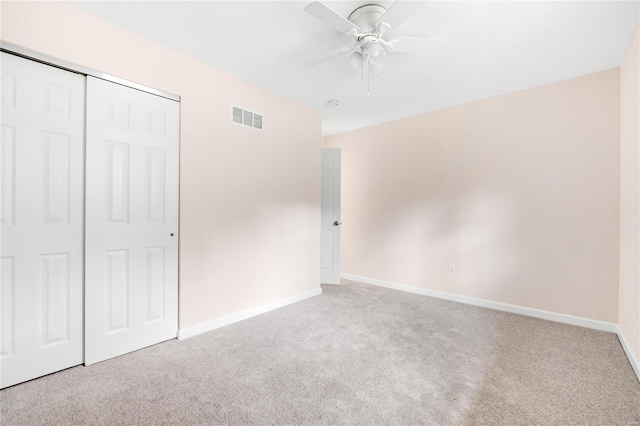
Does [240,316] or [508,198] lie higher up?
[508,198]

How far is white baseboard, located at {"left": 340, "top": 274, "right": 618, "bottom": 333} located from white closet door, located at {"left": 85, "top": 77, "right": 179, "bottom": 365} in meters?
3.00

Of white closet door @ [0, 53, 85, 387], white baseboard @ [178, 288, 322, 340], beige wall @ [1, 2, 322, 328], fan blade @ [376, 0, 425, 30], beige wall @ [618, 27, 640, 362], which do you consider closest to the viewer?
fan blade @ [376, 0, 425, 30]

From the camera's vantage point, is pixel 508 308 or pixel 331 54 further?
pixel 508 308

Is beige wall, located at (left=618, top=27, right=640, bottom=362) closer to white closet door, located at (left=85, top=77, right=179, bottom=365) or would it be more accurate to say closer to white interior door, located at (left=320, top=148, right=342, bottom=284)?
white interior door, located at (left=320, top=148, right=342, bottom=284)

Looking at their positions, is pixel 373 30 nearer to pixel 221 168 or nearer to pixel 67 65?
pixel 221 168

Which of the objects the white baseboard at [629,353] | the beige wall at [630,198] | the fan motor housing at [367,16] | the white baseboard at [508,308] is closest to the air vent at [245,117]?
the fan motor housing at [367,16]

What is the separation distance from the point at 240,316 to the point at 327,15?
273cm

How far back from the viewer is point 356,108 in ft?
12.7

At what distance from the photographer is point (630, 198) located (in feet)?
7.71

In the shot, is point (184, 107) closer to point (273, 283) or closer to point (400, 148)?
point (273, 283)

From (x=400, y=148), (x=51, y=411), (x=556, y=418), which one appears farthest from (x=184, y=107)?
(x=556, y=418)

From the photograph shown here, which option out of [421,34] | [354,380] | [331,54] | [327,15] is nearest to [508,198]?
[421,34]

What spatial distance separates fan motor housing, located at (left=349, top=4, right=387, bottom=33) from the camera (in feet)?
6.25

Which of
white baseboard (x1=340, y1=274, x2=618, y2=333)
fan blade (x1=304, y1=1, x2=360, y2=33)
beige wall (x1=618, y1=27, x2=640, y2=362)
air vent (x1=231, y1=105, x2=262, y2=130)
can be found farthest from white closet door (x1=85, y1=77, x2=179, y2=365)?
beige wall (x1=618, y1=27, x2=640, y2=362)
